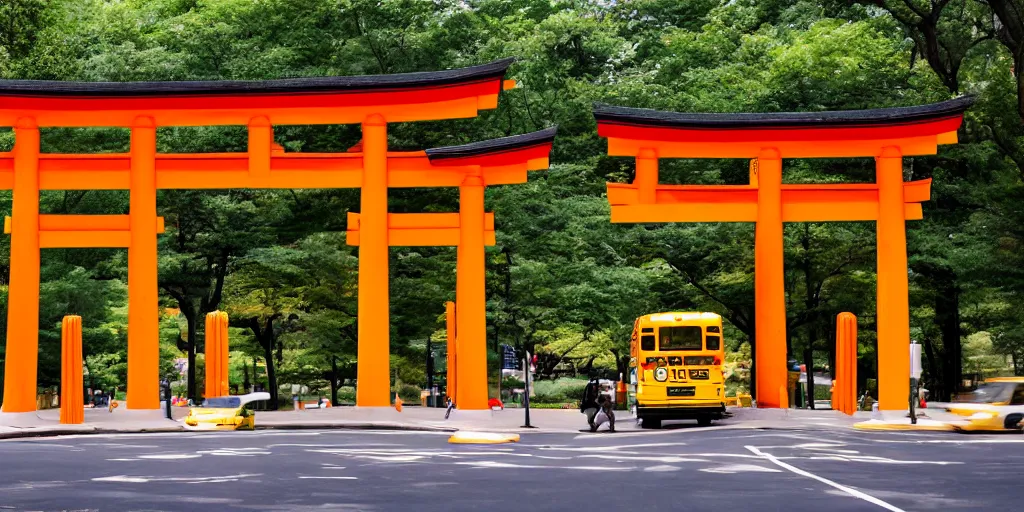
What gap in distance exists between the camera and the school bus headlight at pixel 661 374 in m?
32.9

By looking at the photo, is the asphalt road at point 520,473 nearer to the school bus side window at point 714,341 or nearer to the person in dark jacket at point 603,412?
the person in dark jacket at point 603,412

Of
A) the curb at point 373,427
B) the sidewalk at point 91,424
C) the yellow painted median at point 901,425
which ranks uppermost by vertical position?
the sidewalk at point 91,424

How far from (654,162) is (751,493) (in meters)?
20.7

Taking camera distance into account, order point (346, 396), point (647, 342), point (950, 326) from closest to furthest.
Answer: point (647, 342), point (950, 326), point (346, 396)

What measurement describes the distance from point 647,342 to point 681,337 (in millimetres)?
843

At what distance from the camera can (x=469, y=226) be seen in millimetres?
34562

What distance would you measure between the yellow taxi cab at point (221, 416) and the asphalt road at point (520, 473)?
3829 mm

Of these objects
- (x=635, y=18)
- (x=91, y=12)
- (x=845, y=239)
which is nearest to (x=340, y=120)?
(x=845, y=239)

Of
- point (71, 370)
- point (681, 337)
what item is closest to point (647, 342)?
point (681, 337)

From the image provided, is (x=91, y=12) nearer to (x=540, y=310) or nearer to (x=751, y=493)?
(x=540, y=310)

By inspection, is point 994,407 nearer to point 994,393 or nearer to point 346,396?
point 994,393

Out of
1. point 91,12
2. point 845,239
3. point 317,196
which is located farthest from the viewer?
point 91,12

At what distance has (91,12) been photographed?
5722cm

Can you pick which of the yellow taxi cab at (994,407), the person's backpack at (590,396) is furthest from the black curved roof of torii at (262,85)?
the yellow taxi cab at (994,407)
